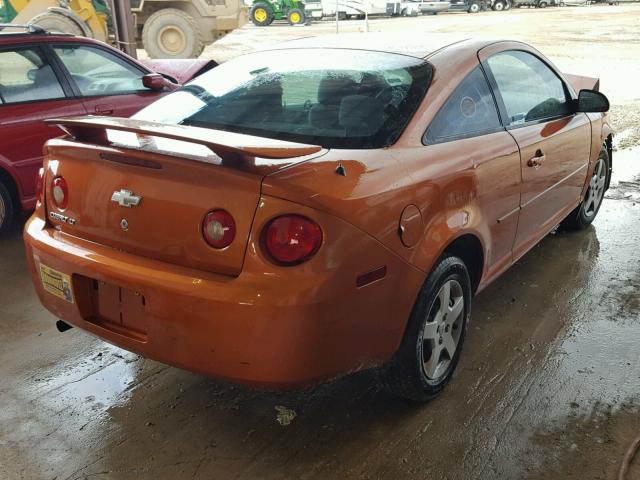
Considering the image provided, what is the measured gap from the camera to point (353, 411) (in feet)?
9.01

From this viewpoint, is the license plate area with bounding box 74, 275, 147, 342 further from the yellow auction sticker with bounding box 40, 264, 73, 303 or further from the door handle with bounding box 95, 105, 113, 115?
the door handle with bounding box 95, 105, 113, 115

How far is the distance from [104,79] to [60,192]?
10.5ft

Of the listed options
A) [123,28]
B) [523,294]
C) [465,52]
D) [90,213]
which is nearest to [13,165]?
[90,213]

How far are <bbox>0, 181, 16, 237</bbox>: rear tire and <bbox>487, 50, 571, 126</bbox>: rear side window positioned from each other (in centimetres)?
366

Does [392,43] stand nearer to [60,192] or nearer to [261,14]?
[60,192]

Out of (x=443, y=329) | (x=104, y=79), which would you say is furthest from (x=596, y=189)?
(x=104, y=79)

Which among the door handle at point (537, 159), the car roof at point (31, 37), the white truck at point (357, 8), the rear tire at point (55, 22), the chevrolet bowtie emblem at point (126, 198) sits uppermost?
the white truck at point (357, 8)

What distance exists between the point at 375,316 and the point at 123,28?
32.5 ft

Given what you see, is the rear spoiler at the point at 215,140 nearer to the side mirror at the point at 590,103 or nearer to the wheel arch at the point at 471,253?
the wheel arch at the point at 471,253

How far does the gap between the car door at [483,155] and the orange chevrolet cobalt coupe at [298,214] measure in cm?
1

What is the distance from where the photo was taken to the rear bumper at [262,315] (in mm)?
2066

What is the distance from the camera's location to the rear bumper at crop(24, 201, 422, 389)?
2066mm

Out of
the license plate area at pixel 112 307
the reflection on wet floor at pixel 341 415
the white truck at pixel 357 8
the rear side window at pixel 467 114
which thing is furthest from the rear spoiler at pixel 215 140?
the white truck at pixel 357 8

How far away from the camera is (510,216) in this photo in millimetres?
3234
